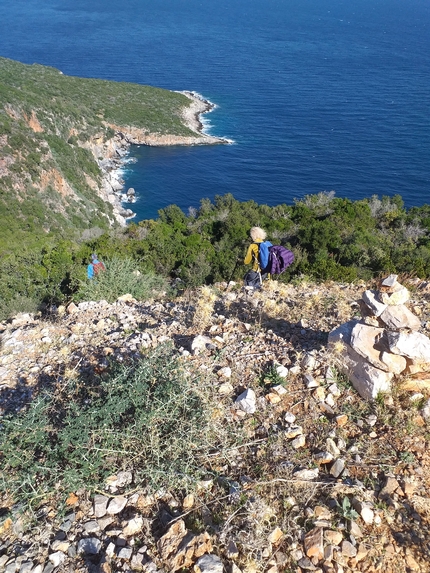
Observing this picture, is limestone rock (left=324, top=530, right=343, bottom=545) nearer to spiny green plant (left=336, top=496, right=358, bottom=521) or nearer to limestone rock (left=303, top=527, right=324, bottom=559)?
limestone rock (left=303, top=527, right=324, bottom=559)

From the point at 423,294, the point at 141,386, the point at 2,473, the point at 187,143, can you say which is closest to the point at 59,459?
the point at 2,473

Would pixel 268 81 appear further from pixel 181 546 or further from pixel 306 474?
pixel 181 546

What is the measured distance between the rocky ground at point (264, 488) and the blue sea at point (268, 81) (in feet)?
158

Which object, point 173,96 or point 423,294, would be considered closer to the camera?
point 423,294

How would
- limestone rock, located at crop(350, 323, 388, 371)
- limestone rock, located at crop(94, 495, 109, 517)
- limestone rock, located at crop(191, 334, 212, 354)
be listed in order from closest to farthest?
limestone rock, located at crop(94, 495, 109, 517)
limestone rock, located at crop(350, 323, 388, 371)
limestone rock, located at crop(191, 334, 212, 354)

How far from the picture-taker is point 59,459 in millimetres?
4258

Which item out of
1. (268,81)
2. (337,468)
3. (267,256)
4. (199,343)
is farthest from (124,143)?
(337,468)

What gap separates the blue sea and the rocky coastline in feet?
6.66

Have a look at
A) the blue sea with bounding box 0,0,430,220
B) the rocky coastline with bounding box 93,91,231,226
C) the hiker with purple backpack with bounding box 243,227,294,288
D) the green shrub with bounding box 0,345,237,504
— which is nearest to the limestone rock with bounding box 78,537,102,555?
the green shrub with bounding box 0,345,237,504

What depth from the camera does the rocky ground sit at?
3.61m

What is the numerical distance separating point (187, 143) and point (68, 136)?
22.2 m

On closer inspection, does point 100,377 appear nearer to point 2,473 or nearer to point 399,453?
point 2,473

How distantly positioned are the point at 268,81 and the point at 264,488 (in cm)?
10957

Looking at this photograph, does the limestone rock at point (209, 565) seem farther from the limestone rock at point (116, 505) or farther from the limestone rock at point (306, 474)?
the limestone rock at point (306, 474)
